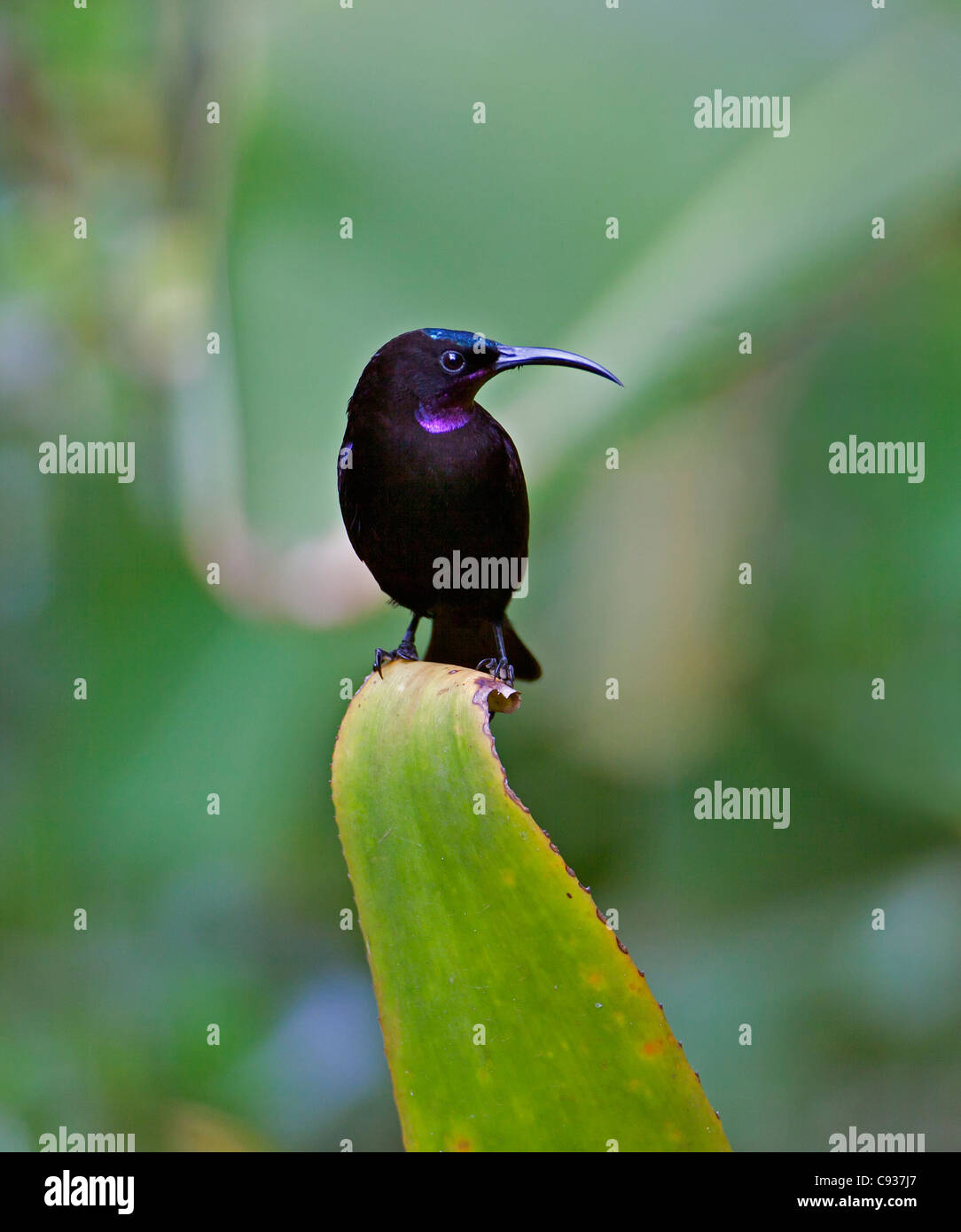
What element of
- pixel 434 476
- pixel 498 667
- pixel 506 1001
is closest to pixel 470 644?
pixel 498 667

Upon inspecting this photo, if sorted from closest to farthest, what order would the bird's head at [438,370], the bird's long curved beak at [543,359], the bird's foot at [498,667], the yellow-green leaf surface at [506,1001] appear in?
the yellow-green leaf surface at [506,1001]
the bird's long curved beak at [543,359]
the bird's head at [438,370]
the bird's foot at [498,667]

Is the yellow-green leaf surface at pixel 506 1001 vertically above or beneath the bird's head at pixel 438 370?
beneath

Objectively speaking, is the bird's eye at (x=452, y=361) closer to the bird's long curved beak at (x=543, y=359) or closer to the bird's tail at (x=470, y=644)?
the bird's long curved beak at (x=543, y=359)

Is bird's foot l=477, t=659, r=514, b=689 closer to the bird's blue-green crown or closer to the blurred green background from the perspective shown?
the blurred green background

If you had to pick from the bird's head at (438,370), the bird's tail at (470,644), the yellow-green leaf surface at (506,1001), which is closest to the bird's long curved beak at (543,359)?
the bird's head at (438,370)

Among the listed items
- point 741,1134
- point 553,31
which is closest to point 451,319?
point 553,31

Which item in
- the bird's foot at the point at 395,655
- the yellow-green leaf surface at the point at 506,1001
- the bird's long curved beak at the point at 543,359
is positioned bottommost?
the yellow-green leaf surface at the point at 506,1001

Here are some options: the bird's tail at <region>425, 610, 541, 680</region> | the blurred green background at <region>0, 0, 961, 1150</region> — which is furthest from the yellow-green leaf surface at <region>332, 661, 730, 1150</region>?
the bird's tail at <region>425, 610, 541, 680</region>

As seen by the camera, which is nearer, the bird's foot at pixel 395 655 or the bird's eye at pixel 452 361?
the bird's eye at pixel 452 361
